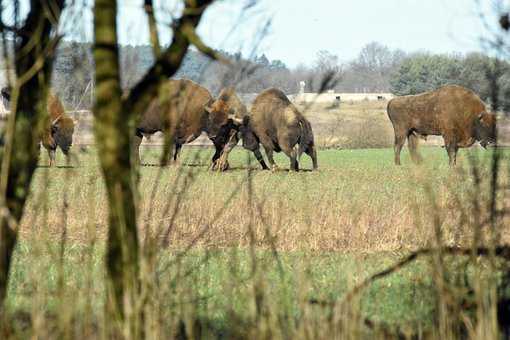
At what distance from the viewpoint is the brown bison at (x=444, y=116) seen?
31.8m

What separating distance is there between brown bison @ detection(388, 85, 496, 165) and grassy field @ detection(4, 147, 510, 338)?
12.0 m

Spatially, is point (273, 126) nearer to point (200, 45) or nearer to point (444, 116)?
point (444, 116)

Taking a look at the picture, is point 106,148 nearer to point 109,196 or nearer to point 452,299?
point 109,196

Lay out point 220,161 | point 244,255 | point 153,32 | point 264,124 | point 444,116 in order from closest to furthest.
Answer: point 153,32
point 244,255
point 220,161
point 264,124
point 444,116

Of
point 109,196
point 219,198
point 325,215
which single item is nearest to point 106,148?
point 109,196

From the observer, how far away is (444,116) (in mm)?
33156

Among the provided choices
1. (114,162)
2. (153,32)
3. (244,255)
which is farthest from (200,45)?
(244,255)

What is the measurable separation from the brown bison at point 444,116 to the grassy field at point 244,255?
12.0 meters

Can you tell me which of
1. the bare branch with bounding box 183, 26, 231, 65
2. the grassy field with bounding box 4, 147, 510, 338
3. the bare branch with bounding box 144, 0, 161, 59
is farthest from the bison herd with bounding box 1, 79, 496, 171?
the bare branch with bounding box 183, 26, 231, 65

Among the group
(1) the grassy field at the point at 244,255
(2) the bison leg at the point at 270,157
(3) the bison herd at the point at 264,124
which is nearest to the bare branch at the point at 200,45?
(1) the grassy field at the point at 244,255

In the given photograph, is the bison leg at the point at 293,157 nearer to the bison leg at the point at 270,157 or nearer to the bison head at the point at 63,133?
the bison leg at the point at 270,157

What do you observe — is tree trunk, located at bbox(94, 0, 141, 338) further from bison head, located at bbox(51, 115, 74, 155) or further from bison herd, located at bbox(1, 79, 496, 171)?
bison head, located at bbox(51, 115, 74, 155)

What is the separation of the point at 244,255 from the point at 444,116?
77.1ft

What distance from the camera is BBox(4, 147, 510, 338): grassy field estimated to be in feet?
14.6
